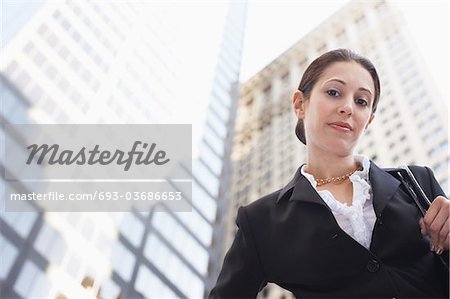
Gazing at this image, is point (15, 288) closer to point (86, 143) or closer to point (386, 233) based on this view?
point (86, 143)

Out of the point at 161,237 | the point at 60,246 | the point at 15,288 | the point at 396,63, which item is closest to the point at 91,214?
the point at 60,246

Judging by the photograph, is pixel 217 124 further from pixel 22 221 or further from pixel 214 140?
pixel 22 221

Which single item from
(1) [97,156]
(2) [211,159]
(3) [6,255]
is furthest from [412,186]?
(2) [211,159]

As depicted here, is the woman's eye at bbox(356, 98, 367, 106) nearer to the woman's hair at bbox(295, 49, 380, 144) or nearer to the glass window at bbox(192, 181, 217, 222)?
the woman's hair at bbox(295, 49, 380, 144)

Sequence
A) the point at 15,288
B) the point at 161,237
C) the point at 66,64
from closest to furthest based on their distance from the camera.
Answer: the point at 15,288 → the point at 66,64 → the point at 161,237

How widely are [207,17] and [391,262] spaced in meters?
23.6

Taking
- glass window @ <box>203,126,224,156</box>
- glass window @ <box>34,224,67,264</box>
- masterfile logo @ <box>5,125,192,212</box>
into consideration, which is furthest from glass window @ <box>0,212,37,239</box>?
glass window @ <box>203,126,224,156</box>

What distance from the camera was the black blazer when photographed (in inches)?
41.9

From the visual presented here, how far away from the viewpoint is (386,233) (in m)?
1.11

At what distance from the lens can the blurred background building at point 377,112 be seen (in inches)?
1088

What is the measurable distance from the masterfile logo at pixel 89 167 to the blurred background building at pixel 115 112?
1.46 ft

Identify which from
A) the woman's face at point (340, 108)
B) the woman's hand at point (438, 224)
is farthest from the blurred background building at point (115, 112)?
the woman's hand at point (438, 224)

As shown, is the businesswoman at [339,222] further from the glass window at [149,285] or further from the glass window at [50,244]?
the glass window at [149,285]

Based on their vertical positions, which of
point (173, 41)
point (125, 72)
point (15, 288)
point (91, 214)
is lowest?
point (15, 288)
